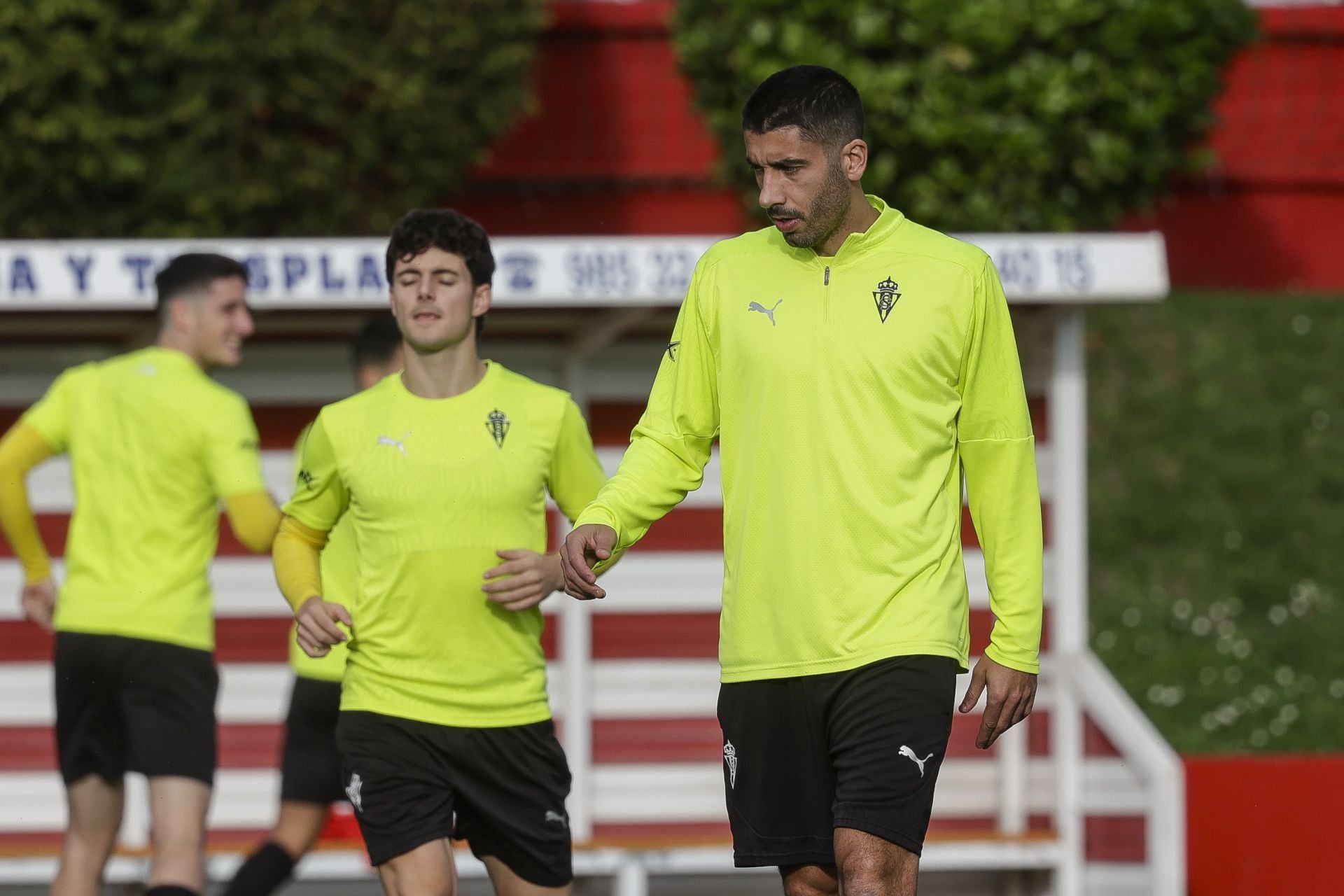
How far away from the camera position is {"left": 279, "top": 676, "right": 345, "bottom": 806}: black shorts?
629 centimetres

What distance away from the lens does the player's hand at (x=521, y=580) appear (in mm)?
4648

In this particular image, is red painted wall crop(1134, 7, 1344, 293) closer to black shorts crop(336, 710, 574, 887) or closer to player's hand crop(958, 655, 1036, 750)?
black shorts crop(336, 710, 574, 887)

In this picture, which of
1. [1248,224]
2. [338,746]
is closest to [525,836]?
[338,746]

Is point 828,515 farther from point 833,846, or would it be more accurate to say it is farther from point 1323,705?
point 1323,705

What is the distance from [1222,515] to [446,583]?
24.3 feet

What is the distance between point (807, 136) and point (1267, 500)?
7954 millimetres


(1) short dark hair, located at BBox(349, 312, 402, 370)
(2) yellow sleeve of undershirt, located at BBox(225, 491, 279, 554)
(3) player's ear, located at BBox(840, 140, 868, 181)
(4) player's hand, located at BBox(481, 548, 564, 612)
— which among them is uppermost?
(3) player's ear, located at BBox(840, 140, 868, 181)

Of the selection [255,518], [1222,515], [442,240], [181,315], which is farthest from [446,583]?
[1222,515]

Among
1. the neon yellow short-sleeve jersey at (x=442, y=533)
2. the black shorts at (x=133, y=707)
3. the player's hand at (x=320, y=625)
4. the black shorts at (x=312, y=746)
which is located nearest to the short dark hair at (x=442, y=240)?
the neon yellow short-sleeve jersey at (x=442, y=533)

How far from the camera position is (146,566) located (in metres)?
5.86

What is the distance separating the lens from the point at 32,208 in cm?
1002

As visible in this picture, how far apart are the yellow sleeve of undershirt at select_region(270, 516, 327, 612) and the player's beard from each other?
160 cm

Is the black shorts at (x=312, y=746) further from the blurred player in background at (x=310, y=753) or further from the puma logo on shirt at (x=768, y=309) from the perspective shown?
the puma logo on shirt at (x=768, y=309)

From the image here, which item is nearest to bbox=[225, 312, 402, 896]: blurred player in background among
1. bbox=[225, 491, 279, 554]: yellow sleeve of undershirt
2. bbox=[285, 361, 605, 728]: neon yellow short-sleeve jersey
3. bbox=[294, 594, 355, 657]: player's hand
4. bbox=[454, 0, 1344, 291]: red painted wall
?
bbox=[225, 491, 279, 554]: yellow sleeve of undershirt
